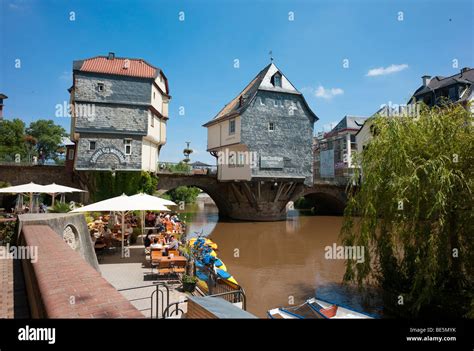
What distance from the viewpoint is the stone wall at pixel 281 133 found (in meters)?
26.5

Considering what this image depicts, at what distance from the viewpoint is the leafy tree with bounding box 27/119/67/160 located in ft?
182

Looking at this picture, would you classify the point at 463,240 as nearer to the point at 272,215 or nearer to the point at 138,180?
the point at 138,180

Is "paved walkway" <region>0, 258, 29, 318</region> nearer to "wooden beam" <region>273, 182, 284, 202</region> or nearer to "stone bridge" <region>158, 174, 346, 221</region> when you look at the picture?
"stone bridge" <region>158, 174, 346, 221</region>

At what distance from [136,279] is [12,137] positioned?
4785 cm

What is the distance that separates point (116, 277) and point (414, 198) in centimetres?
749

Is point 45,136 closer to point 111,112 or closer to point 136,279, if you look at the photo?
point 111,112

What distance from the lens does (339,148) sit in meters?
44.7

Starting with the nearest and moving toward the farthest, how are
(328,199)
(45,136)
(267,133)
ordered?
(267,133) → (328,199) → (45,136)

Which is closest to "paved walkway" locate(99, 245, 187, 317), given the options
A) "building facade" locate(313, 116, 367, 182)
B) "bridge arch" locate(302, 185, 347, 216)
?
"bridge arch" locate(302, 185, 347, 216)

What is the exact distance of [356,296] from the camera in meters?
9.95

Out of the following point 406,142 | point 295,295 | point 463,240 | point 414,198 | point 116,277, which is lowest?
point 295,295

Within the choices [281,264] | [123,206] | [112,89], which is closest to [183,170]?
[112,89]

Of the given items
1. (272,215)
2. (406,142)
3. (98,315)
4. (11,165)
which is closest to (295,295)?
(406,142)

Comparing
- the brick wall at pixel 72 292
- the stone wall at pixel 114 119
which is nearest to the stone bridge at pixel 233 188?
the stone wall at pixel 114 119
